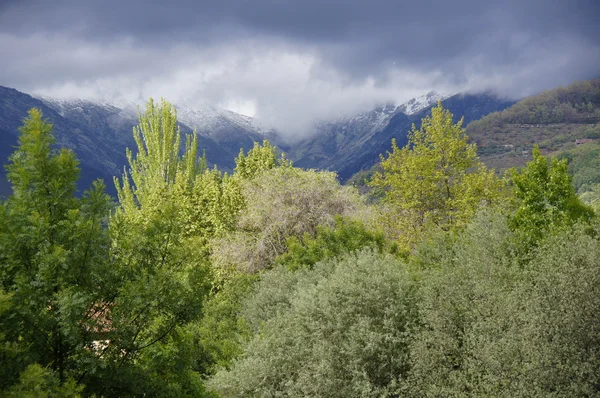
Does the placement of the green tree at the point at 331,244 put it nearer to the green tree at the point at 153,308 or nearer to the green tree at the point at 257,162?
the green tree at the point at 257,162

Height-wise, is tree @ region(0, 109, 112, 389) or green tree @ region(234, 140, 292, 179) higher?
green tree @ region(234, 140, 292, 179)

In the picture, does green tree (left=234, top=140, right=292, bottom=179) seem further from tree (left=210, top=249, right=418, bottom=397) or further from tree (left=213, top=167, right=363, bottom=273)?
tree (left=210, top=249, right=418, bottom=397)

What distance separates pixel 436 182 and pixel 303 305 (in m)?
14.7

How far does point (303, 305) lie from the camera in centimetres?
1603

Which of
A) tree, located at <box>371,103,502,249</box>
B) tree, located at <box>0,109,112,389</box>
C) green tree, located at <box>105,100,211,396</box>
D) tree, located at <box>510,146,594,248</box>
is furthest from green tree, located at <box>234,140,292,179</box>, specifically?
tree, located at <box>0,109,112,389</box>

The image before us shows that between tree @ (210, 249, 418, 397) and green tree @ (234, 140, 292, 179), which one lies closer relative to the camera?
tree @ (210, 249, 418, 397)

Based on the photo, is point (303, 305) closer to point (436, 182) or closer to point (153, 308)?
point (153, 308)

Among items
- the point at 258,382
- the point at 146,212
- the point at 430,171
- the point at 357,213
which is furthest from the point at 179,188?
the point at 258,382

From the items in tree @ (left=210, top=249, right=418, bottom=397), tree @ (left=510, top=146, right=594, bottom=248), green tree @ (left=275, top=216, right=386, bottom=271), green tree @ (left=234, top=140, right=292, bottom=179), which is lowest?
tree @ (left=210, top=249, right=418, bottom=397)

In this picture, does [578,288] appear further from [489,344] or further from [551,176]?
[551,176]

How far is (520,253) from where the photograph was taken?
1634cm

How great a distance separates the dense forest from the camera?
8984mm

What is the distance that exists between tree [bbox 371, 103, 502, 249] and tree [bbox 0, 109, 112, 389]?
19.0 meters

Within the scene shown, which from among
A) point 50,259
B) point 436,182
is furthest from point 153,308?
point 436,182
